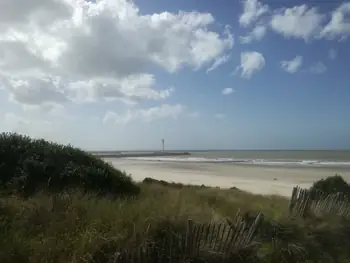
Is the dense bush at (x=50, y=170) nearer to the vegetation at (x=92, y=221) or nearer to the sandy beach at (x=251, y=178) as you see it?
the vegetation at (x=92, y=221)

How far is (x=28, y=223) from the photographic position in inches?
200

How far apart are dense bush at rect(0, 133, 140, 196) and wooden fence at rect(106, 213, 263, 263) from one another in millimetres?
3317

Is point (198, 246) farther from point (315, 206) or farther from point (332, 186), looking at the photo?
point (332, 186)

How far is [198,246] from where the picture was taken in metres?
4.74

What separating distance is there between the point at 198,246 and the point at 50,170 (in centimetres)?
457

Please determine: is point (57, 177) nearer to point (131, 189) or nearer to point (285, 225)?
point (131, 189)

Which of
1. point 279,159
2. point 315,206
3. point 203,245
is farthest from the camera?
point 279,159

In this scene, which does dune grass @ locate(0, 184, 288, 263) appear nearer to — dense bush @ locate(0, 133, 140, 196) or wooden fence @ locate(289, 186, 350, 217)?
dense bush @ locate(0, 133, 140, 196)

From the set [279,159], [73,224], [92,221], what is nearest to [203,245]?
[92,221]

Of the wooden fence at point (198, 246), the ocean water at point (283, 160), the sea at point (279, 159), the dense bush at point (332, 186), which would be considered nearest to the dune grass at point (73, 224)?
the wooden fence at point (198, 246)

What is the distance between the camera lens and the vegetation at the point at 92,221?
14.6ft

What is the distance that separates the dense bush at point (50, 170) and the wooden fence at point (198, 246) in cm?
332

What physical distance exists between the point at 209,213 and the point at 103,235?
2201 mm

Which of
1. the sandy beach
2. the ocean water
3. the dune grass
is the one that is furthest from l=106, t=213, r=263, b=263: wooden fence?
the ocean water
